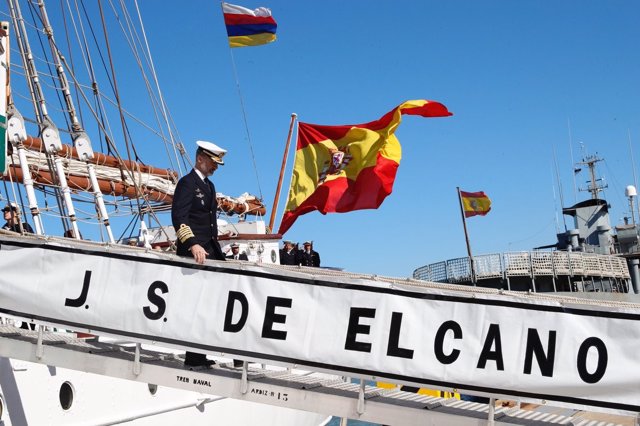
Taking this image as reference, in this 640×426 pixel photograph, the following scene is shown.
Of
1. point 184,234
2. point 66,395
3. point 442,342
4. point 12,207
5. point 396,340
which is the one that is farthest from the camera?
point 12,207

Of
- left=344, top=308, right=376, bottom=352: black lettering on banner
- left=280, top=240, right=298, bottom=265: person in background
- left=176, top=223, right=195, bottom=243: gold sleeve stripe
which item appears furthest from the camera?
left=280, top=240, right=298, bottom=265: person in background

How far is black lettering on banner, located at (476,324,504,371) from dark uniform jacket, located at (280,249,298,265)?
11286 mm

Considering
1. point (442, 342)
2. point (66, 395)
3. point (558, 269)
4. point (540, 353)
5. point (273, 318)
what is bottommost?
point (558, 269)

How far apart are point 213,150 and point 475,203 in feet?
81.4

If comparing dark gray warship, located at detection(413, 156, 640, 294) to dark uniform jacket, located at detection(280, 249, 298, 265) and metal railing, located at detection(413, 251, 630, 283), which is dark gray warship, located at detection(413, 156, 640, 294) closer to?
metal railing, located at detection(413, 251, 630, 283)

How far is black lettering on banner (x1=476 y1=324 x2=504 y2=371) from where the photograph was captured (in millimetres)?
4742

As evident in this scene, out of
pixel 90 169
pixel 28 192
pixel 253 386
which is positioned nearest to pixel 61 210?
pixel 90 169

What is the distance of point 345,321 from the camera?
512 cm

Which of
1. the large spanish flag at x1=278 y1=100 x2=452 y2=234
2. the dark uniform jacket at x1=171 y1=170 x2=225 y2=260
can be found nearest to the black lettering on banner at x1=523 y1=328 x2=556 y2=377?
the dark uniform jacket at x1=171 y1=170 x2=225 y2=260

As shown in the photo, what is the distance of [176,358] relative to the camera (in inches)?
241

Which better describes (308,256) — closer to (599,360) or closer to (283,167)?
(283,167)

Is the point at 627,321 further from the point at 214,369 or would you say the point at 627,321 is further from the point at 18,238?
the point at 18,238

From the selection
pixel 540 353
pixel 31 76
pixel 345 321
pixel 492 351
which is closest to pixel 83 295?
pixel 345 321

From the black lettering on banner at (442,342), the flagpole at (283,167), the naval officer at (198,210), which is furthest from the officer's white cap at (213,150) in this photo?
the flagpole at (283,167)
